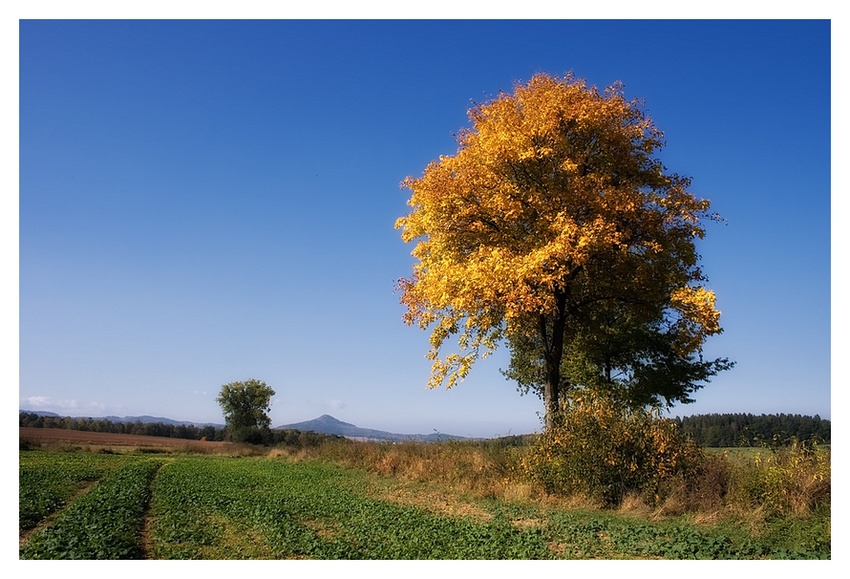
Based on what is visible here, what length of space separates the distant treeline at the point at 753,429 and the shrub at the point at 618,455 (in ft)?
3.68

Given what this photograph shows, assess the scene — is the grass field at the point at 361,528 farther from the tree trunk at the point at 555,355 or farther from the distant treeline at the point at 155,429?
the distant treeline at the point at 155,429

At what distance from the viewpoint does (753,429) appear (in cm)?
1698

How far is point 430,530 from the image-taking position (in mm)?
12633

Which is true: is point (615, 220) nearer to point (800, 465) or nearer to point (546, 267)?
point (546, 267)

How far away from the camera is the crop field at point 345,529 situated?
10.9 meters

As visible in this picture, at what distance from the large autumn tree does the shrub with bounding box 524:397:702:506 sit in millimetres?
2565

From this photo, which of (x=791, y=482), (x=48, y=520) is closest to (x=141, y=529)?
(x=48, y=520)

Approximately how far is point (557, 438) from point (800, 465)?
5738mm

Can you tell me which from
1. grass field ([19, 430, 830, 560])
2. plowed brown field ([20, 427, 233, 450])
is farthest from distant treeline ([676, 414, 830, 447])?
plowed brown field ([20, 427, 233, 450])

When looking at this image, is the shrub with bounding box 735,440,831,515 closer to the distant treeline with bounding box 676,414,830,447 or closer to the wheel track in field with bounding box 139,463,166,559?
the distant treeline with bounding box 676,414,830,447

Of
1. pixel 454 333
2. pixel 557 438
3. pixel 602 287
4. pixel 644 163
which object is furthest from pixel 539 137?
pixel 557 438

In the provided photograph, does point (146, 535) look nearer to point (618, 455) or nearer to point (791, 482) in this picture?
point (618, 455)

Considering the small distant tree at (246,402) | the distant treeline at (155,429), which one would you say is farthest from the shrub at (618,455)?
the small distant tree at (246,402)

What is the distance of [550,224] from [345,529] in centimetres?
1121
